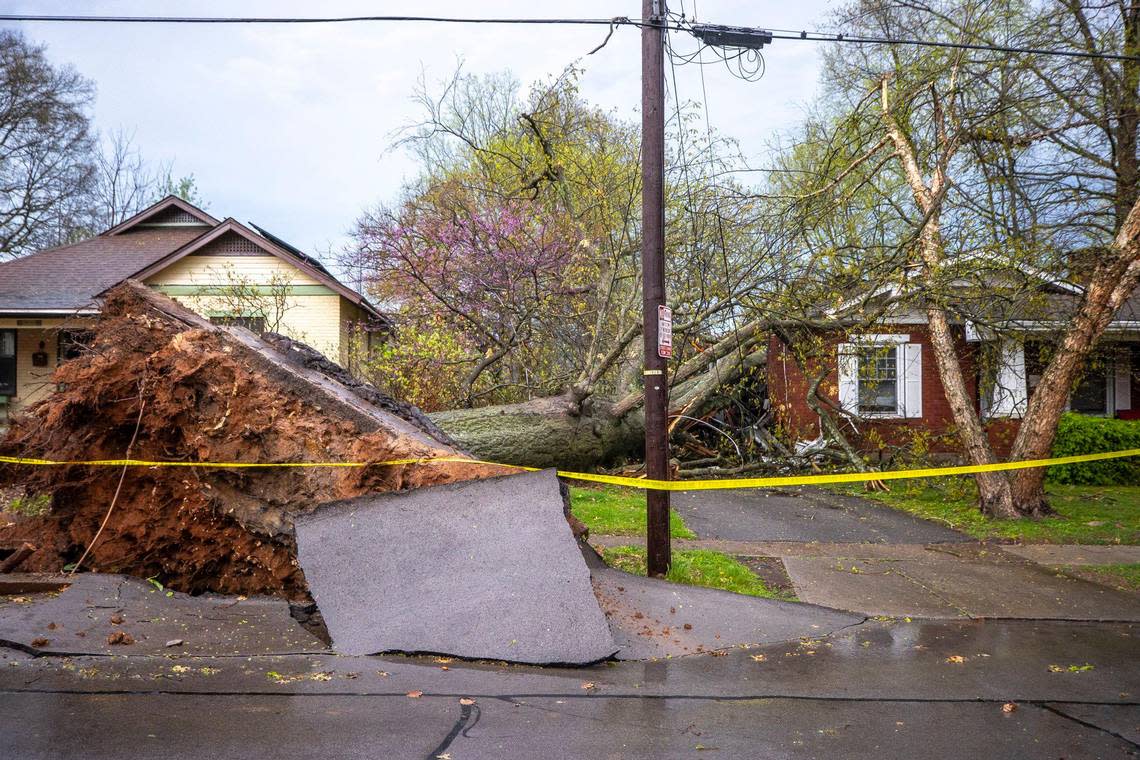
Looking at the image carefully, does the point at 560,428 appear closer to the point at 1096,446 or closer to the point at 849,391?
the point at 849,391

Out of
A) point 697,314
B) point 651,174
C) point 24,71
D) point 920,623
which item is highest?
point 24,71

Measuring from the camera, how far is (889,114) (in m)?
11.5

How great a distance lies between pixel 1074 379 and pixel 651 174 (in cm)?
675

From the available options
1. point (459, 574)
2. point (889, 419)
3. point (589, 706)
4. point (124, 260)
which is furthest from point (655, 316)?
point (124, 260)

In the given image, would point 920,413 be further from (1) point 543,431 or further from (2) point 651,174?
(2) point 651,174

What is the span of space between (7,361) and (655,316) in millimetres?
19765

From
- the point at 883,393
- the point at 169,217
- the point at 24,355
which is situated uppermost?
the point at 169,217

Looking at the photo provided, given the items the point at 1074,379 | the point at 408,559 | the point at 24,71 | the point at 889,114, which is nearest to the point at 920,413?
the point at 1074,379

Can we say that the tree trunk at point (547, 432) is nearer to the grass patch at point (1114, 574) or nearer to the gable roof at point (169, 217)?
the grass patch at point (1114, 574)

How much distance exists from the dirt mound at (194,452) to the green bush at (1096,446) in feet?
40.0

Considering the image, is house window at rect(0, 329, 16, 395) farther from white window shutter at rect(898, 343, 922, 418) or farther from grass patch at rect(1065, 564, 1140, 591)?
grass patch at rect(1065, 564, 1140, 591)

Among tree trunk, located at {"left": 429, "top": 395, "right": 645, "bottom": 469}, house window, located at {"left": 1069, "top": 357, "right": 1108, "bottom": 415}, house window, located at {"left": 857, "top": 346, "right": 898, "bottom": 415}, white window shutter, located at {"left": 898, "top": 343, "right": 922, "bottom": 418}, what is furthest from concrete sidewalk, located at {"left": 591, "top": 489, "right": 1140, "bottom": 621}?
house window, located at {"left": 1069, "top": 357, "right": 1108, "bottom": 415}

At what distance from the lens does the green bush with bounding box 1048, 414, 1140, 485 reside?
14469 millimetres

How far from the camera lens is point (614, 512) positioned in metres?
10.6
